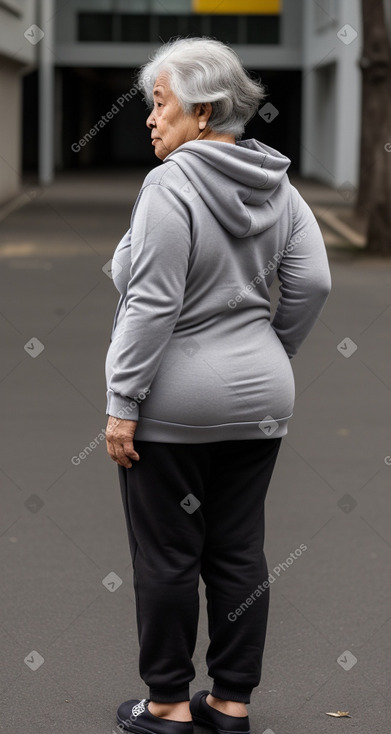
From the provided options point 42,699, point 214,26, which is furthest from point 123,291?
point 214,26

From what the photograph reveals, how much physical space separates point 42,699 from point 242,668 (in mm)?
651

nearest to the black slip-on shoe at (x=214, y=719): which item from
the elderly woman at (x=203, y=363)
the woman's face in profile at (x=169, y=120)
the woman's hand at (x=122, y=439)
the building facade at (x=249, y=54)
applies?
the elderly woman at (x=203, y=363)

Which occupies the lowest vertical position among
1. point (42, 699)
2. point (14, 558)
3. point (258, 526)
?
point (14, 558)

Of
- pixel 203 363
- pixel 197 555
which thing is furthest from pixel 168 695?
pixel 203 363

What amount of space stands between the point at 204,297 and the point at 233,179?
11.6 inches

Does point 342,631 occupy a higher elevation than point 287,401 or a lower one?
lower

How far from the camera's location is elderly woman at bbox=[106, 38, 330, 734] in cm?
296

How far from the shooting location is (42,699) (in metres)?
3.55

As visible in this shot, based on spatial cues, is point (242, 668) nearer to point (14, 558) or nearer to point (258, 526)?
point (258, 526)

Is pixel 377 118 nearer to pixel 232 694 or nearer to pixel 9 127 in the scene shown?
pixel 9 127

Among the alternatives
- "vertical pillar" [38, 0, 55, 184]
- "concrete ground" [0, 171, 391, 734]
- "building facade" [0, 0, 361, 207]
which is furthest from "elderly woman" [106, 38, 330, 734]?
"building facade" [0, 0, 361, 207]

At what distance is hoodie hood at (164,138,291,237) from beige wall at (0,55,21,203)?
2239 cm

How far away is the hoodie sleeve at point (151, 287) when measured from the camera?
9.56 ft

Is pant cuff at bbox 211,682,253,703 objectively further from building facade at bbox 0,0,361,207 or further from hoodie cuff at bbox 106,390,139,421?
building facade at bbox 0,0,361,207
